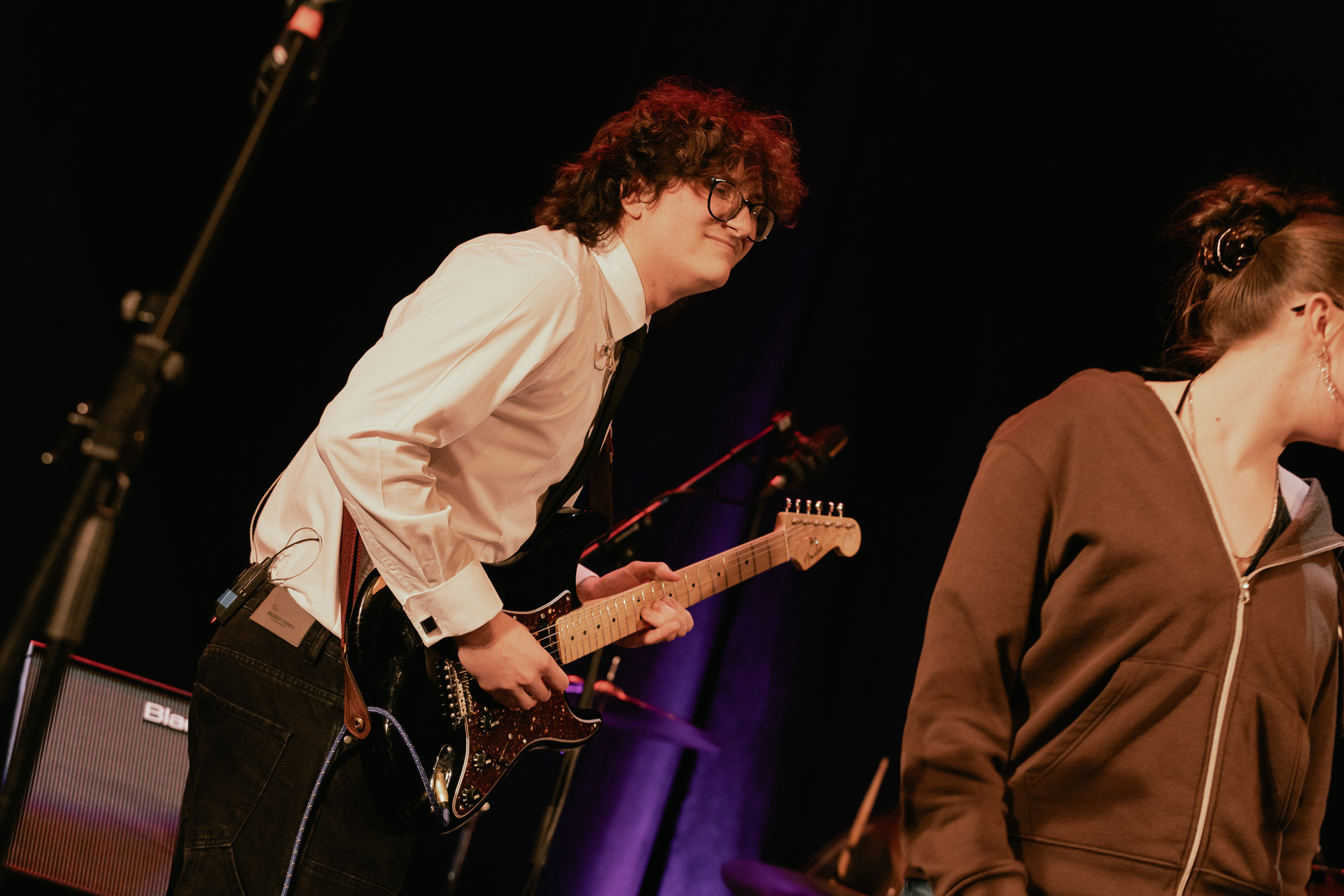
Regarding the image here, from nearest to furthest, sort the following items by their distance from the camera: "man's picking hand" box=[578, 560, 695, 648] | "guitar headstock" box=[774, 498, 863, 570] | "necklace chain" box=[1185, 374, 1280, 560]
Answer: "necklace chain" box=[1185, 374, 1280, 560] < "man's picking hand" box=[578, 560, 695, 648] < "guitar headstock" box=[774, 498, 863, 570]

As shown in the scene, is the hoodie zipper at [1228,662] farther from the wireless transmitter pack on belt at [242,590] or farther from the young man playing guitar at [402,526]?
the wireless transmitter pack on belt at [242,590]

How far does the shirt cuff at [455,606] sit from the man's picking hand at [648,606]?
2.03 feet

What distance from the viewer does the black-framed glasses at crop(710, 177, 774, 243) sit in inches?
94.1

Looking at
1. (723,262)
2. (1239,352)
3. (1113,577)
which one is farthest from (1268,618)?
(723,262)

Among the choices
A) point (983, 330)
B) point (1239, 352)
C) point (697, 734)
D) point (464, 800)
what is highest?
point (983, 330)

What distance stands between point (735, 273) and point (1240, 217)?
9.13ft

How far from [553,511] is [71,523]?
3.83 feet

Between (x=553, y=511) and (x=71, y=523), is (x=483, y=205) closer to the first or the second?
(x=553, y=511)

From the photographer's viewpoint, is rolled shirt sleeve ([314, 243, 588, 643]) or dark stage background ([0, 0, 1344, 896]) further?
dark stage background ([0, 0, 1344, 896])

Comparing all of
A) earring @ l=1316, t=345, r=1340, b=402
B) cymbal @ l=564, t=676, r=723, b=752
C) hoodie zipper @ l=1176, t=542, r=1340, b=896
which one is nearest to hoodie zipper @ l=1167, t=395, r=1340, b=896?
hoodie zipper @ l=1176, t=542, r=1340, b=896

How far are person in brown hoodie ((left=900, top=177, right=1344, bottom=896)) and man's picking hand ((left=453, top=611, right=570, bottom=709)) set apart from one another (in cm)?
76

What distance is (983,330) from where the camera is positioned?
4523mm

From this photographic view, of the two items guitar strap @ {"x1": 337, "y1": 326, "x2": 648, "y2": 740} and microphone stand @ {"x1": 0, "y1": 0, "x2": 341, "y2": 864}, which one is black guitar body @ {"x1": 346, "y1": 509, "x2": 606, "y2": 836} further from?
microphone stand @ {"x1": 0, "y1": 0, "x2": 341, "y2": 864}

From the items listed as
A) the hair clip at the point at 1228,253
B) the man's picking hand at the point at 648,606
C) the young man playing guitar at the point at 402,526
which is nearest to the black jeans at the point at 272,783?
the young man playing guitar at the point at 402,526
